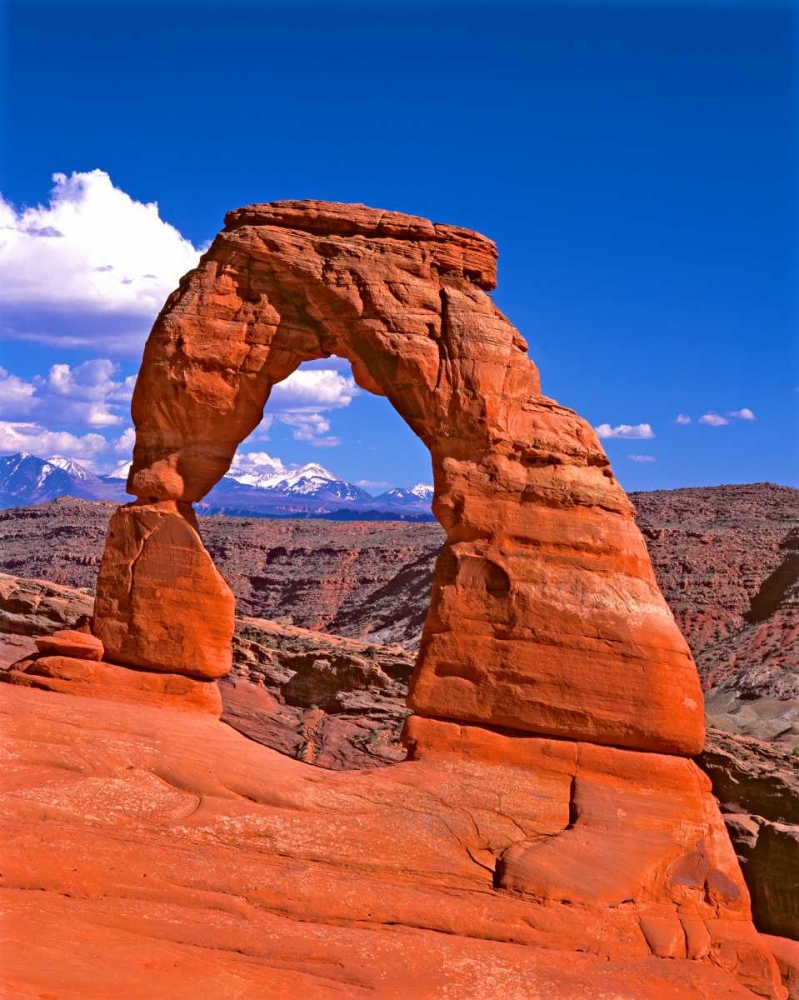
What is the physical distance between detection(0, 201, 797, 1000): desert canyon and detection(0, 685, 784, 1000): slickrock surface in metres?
0.04

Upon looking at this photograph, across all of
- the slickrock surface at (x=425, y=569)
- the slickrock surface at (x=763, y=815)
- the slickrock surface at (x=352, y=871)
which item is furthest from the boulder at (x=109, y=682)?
the slickrock surface at (x=425, y=569)

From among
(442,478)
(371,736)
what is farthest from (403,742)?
(371,736)

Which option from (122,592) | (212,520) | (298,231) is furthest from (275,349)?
(212,520)

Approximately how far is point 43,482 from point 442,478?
149 meters

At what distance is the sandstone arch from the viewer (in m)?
14.1

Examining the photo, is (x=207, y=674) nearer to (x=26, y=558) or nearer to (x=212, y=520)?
(x=26, y=558)

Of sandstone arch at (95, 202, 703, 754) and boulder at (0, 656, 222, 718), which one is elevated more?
sandstone arch at (95, 202, 703, 754)

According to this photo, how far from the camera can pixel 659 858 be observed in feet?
42.2

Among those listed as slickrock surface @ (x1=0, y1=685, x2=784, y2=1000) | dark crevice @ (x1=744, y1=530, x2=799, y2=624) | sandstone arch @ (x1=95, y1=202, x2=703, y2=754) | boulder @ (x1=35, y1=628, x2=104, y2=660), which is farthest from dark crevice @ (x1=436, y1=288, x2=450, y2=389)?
dark crevice @ (x1=744, y1=530, x2=799, y2=624)

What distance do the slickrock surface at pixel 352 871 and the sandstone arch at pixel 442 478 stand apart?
884mm

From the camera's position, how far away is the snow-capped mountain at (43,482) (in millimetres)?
148500

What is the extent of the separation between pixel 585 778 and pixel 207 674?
6325mm

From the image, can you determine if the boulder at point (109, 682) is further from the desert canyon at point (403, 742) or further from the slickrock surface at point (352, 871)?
the slickrock surface at point (352, 871)

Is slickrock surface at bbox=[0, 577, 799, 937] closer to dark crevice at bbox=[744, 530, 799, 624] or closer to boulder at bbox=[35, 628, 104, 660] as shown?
boulder at bbox=[35, 628, 104, 660]
